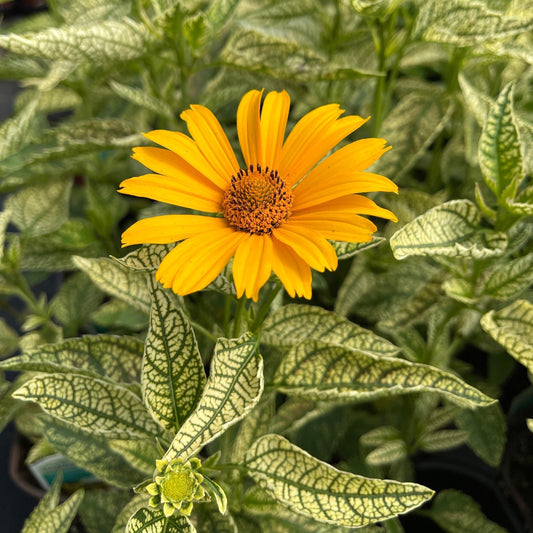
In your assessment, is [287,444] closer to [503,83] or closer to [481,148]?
[481,148]

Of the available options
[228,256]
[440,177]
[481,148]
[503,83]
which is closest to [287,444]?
[228,256]

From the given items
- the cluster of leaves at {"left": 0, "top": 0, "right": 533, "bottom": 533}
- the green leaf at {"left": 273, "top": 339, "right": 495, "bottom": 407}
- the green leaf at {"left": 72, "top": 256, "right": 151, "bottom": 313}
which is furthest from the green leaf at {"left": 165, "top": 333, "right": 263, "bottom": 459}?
the green leaf at {"left": 72, "top": 256, "right": 151, "bottom": 313}

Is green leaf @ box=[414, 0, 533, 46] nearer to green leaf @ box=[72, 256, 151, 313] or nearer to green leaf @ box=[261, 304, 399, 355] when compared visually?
green leaf @ box=[261, 304, 399, 355]

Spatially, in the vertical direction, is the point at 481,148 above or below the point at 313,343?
above

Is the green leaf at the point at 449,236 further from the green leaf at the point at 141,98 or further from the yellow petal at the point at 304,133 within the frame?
the green leaf at the point at 141,98

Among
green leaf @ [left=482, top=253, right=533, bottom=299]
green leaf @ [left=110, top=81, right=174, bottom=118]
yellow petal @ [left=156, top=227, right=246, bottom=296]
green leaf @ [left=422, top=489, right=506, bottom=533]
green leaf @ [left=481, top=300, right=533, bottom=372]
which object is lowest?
green leaf @ [left=422, top=489, right=506, bottom=533]

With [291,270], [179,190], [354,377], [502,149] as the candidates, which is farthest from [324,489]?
[502,149]

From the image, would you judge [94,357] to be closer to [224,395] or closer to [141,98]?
[224,395]
